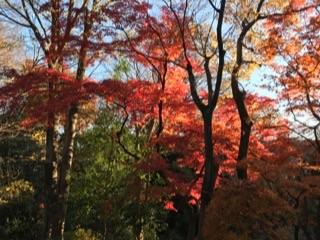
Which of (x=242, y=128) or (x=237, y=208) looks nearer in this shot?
(x=237, y=208)

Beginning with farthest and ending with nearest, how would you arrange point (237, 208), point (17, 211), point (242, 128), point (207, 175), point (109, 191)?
point (17, 211), point (109, 191), point (242, 128), point (207, 175), point (237, 208)

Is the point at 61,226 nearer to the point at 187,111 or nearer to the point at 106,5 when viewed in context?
the point at 187,111

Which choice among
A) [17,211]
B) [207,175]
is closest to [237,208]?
[207,175]

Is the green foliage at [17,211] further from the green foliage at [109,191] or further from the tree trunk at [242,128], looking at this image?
the tree trunk at [242,128]

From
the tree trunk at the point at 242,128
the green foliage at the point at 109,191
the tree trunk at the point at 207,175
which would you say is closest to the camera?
the tree trunk at the point at 207,175

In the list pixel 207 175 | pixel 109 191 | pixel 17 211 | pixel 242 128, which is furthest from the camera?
pixel 17 211

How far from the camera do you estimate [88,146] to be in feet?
51.3

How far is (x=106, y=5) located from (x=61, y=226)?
5701 millimetres

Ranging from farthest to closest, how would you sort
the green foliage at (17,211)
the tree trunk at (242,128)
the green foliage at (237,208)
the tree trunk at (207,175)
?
the green foliage at (17,211)
the tree trunk at (242,128)
the tree trunk at (207,175)
the green foliage at (237,208)

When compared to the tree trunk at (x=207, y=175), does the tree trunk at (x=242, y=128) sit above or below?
above

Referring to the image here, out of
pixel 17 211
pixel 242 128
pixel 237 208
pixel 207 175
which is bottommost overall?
pixel 17 211

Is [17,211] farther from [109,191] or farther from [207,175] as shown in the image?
[207,175]

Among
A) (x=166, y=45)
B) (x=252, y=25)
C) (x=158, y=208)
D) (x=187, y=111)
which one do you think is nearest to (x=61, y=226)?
(x=158, y=208)

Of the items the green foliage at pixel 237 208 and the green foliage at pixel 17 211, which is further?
the green foliage at pixel 17 211
